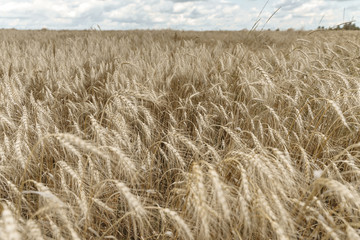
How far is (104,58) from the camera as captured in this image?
13.4 ft

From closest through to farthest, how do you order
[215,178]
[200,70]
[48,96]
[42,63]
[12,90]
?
[215,178] < [12,90] < [48,96] < [200,70] < [42,63]

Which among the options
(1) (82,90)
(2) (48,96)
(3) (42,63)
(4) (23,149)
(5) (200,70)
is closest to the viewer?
(4) (23,149)

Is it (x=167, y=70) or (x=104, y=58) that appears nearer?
(x=167, y=70)

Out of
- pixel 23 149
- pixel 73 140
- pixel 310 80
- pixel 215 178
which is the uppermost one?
pixel 310 80

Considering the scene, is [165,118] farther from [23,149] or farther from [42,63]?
[42,63]

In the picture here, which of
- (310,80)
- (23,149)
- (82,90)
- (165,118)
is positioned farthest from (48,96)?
(310,80)

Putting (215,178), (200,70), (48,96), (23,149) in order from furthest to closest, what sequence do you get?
(200,70) → (48,96) → (23,149) → (215,178)

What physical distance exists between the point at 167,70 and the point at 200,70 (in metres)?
0.44

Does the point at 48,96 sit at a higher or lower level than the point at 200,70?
lower

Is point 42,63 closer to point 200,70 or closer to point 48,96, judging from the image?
point 48,96

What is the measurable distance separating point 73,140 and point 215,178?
521mm

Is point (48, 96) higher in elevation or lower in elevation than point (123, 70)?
lower

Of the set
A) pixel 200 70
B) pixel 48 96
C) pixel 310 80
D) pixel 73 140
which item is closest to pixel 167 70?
pixel 200 70

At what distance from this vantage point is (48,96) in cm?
227
